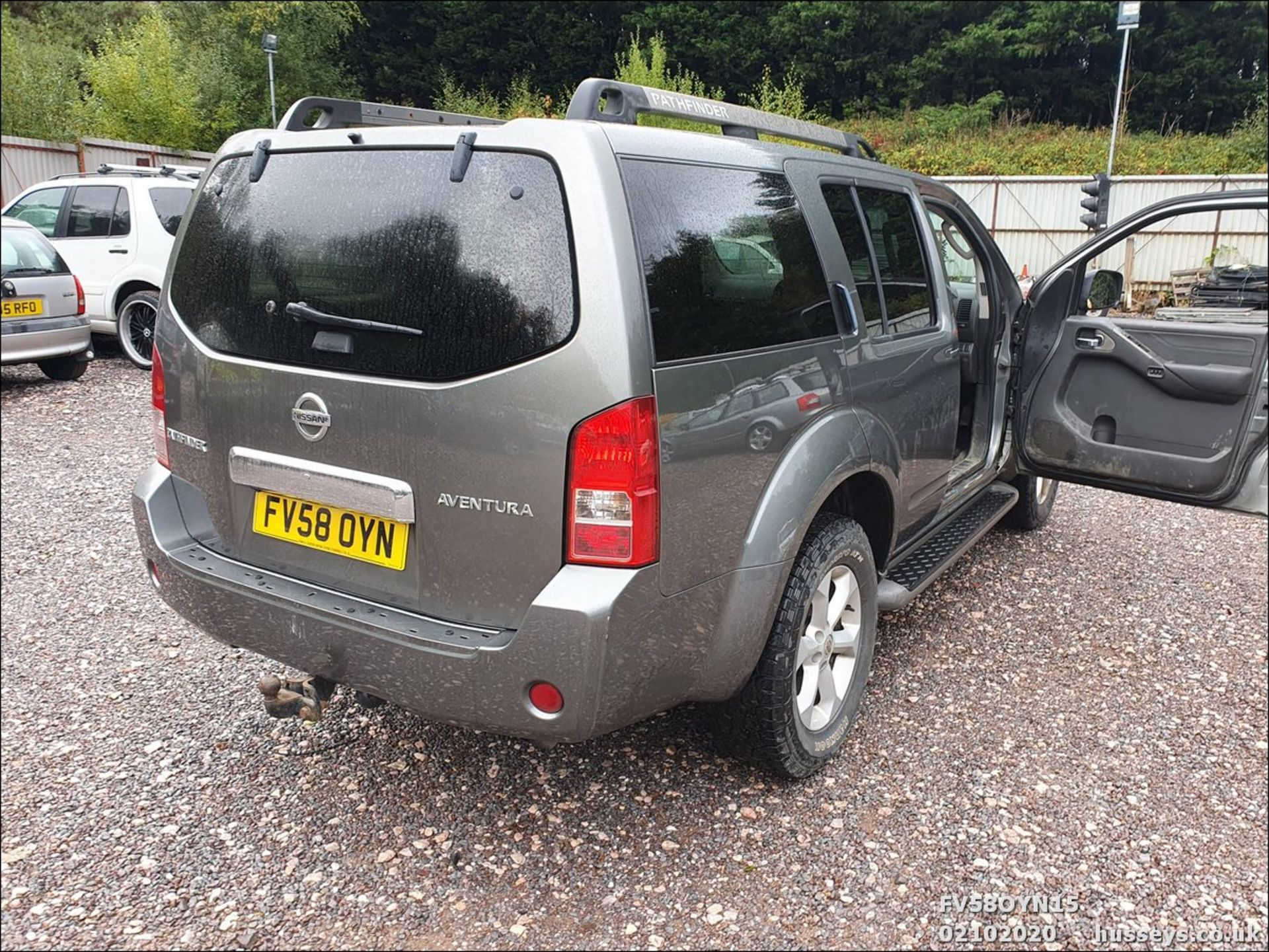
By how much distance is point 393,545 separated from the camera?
2332 millimetres

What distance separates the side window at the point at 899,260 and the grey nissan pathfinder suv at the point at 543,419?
96 millimetres

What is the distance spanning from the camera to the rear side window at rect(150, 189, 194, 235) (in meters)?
9.59

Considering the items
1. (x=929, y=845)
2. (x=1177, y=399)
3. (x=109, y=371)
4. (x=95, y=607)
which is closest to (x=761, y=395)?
(x=929, y=845)

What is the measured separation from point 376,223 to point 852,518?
1.77 m

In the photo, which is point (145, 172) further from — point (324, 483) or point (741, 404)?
point (741, 404)

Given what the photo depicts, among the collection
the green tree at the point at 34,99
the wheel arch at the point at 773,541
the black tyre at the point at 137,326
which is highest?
the green tree at the point at 34,99

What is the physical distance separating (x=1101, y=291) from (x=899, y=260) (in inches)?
39.1

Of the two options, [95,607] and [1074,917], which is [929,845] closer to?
[1074,917]

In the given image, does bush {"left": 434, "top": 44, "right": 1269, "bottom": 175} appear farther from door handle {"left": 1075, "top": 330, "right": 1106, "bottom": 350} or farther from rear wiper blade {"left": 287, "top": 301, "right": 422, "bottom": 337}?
rear wiper blade {"left": 287, "top": 301, "right": 422, "bottom": 337}

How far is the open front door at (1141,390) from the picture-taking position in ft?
10.7

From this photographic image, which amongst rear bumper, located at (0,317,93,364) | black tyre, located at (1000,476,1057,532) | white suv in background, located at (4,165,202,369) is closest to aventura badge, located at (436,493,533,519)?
black tyre, located at (1000,476,1057,532)

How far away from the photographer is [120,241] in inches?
376

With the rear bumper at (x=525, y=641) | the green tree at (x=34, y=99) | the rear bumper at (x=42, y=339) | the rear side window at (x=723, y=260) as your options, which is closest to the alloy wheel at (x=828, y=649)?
the rear bumper at (x=525, y=641)

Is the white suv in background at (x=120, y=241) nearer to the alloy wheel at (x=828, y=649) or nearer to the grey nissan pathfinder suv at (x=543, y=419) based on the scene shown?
the grey nissan pathfinder suv at (x=543, y=419)
